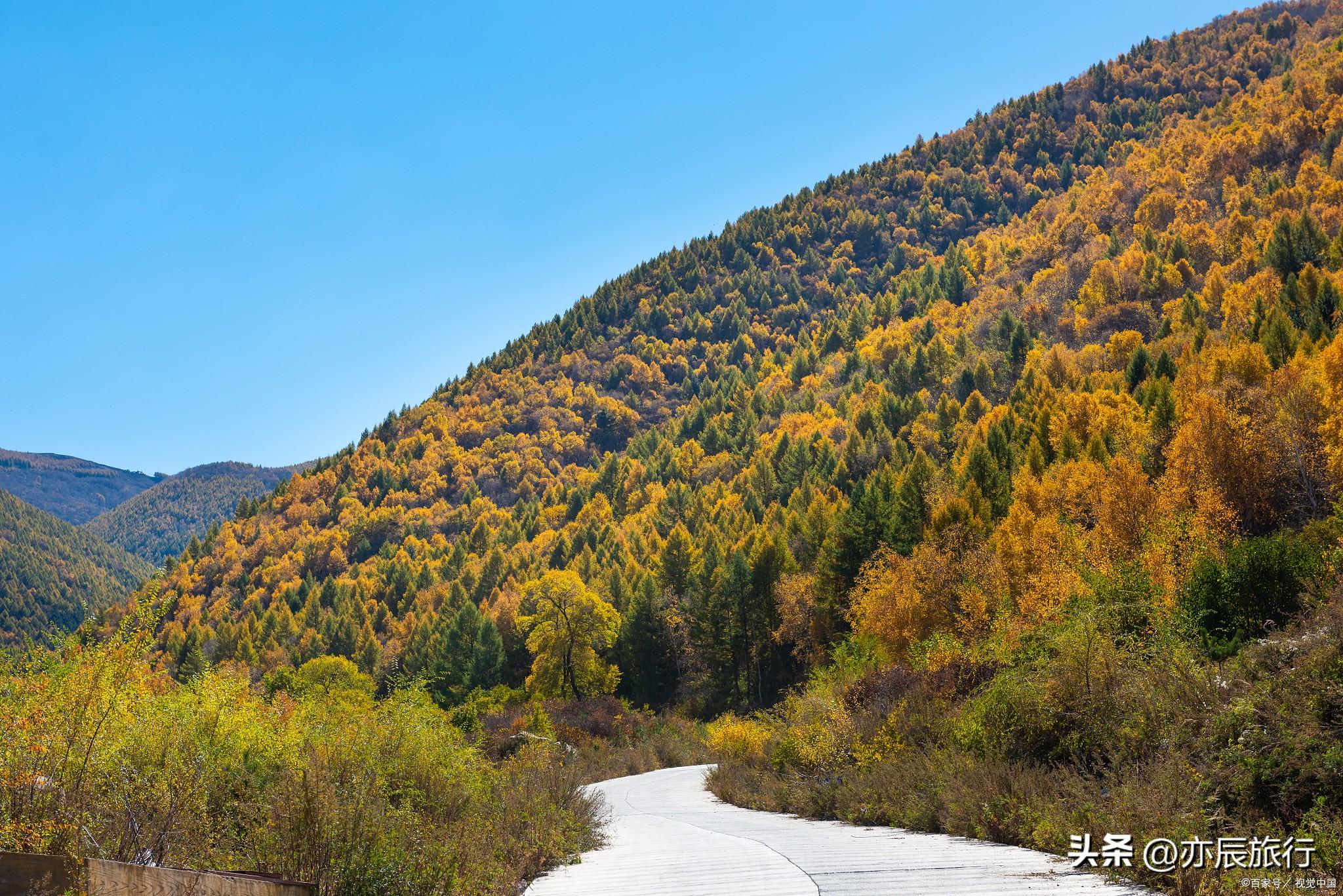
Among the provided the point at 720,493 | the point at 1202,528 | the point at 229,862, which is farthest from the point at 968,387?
the point at 229,862

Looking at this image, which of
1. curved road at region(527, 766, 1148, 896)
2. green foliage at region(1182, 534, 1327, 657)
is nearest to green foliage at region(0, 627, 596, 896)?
curved road at region(527, 766, 1148, 896)

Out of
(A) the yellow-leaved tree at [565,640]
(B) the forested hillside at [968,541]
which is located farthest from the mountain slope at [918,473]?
(A) the yellow-leaved tree at [565,640]

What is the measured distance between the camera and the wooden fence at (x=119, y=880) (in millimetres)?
5727

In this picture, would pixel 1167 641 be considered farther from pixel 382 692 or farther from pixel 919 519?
pixel 382 692

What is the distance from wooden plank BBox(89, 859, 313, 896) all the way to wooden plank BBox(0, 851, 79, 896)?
478 millimetres

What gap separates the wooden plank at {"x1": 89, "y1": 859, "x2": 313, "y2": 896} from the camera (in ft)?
18.6

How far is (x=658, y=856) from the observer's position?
13352 mm

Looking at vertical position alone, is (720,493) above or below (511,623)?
above

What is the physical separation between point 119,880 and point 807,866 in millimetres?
7848

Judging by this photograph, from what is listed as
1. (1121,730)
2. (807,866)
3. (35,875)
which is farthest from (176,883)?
(1121,730)

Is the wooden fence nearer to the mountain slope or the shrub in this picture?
the mountain slope

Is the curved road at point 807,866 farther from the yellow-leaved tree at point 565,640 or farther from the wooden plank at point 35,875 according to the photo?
the yellow-leaved tree at point 565,640

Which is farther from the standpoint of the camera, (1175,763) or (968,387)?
(968,387)

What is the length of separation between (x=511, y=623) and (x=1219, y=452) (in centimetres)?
6232
